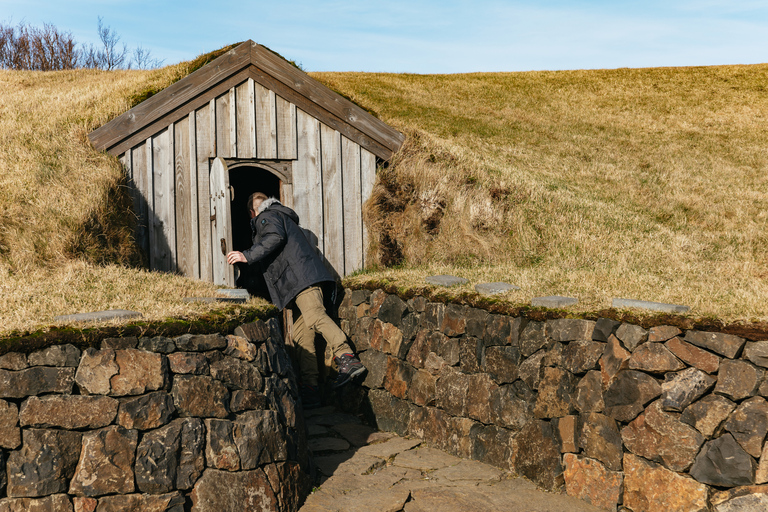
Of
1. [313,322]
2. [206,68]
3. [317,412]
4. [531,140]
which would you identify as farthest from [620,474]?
[531,140]

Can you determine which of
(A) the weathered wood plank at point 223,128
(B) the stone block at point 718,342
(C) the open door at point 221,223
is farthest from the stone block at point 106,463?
(A) the weathered wood plank at point 223,128

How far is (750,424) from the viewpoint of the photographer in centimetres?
401

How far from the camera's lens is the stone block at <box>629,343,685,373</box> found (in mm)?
4398

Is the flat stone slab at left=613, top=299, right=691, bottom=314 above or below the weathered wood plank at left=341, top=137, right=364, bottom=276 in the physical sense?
below

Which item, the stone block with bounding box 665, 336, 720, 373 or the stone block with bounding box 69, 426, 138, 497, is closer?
the stone block with bounding box 69, 426, 138, 497

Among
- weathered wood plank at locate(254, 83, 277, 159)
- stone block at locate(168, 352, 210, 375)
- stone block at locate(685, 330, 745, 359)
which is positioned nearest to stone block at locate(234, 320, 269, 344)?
stone block at locate(168, 352, 210, 375)

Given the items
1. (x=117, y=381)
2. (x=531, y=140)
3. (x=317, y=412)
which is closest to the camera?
(x=117, y=381)

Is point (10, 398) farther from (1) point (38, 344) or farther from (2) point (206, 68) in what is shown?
(2) point (206, 68)

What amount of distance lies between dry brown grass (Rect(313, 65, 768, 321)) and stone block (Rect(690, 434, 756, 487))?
35.2 inches

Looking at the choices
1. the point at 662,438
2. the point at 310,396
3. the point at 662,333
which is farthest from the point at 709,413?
the point at 310,396

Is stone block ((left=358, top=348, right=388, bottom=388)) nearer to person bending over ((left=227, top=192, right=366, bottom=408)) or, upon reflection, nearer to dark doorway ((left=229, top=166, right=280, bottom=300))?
person bending over ((left=227, top=192, right=366, bottom=408))

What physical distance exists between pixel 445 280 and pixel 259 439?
9.91 feet

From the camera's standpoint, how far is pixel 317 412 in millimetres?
7641

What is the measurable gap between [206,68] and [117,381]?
492cm
